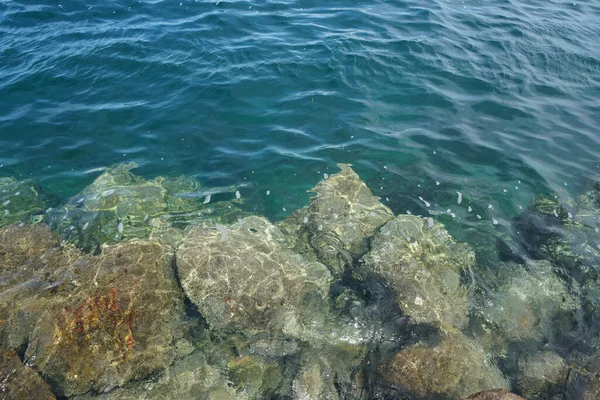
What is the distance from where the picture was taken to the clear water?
8875 millimetres

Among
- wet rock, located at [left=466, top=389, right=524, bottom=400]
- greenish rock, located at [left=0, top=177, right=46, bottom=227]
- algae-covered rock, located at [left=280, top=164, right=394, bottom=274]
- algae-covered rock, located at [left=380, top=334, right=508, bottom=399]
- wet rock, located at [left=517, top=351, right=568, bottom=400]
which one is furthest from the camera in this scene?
greenish rock, located at [left=0, top=177, right=46, bottom=227]

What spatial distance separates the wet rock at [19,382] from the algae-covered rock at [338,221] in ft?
13.3

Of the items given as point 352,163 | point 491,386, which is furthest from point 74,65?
point 491,386

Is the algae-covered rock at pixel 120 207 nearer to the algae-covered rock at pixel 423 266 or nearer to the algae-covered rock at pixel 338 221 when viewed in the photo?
the algae-covered rock at pixel 338 221

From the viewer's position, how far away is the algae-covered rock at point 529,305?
19.9 feet

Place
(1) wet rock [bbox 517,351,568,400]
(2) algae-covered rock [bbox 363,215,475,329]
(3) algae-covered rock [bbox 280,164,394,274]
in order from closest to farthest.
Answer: (1) wet rock [bbox 517,351,568,400]
(2) algae-covered rock [bbox 363,215,475,329]
(3) algae-covered rock [bbox 280,164,394,274]

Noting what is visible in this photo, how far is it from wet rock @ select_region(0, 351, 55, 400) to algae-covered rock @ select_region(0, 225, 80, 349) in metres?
0.41

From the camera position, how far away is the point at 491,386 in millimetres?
5125

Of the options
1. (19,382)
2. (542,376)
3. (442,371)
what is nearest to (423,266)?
(442,371)

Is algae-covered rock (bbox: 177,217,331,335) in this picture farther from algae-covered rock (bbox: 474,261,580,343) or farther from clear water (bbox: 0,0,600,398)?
algae-covered rock (bbox: 474,261,580,343)

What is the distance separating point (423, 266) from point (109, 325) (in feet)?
15.8

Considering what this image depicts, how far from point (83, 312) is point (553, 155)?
10045 mm

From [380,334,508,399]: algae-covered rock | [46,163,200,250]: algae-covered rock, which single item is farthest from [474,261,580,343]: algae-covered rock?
[46,163,200,250]: algae-covered rock

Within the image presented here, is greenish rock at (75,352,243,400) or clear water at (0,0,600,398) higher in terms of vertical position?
clear water at (0,0,600,398)
